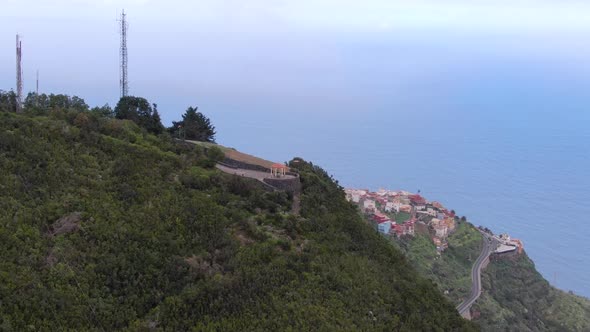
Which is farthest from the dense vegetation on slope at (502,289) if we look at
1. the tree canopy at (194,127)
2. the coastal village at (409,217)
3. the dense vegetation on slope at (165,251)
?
the dense vegetation on slope at (165,251)

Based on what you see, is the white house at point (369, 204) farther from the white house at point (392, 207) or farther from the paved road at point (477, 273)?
the paved road at point (477, 273)

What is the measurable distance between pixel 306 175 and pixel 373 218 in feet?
46.8

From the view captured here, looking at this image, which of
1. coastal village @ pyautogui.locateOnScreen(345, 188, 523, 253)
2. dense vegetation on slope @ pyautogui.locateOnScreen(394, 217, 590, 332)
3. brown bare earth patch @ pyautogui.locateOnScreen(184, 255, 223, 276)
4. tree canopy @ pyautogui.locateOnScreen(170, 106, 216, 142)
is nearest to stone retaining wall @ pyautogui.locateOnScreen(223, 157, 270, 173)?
tree canopy @ pyautogui.locateOnScreen(170, 106, 216, 142)

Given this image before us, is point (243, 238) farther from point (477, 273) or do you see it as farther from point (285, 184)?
point (477, 273)

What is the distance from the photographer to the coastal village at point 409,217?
27023mm

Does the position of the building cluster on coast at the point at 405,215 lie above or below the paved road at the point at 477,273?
above

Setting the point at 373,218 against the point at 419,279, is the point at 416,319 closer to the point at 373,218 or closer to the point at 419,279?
the point at 419,279

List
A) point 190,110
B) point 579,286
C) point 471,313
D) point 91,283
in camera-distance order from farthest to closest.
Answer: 1. point 579,286
2. point 471,313
3. point 190,110
4. point 91,283

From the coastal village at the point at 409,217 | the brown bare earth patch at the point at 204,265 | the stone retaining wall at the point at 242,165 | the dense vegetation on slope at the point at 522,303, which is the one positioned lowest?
the dense vegetation on slope at the point at 522,303

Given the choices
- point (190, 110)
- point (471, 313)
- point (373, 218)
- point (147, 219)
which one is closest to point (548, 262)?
point (373, 218)

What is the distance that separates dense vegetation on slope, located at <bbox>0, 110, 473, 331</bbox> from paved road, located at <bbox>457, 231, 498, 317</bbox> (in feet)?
32.7

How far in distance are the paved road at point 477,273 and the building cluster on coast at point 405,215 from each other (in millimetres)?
1686

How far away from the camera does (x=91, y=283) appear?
7.69 meters

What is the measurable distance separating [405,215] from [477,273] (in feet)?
20.8
